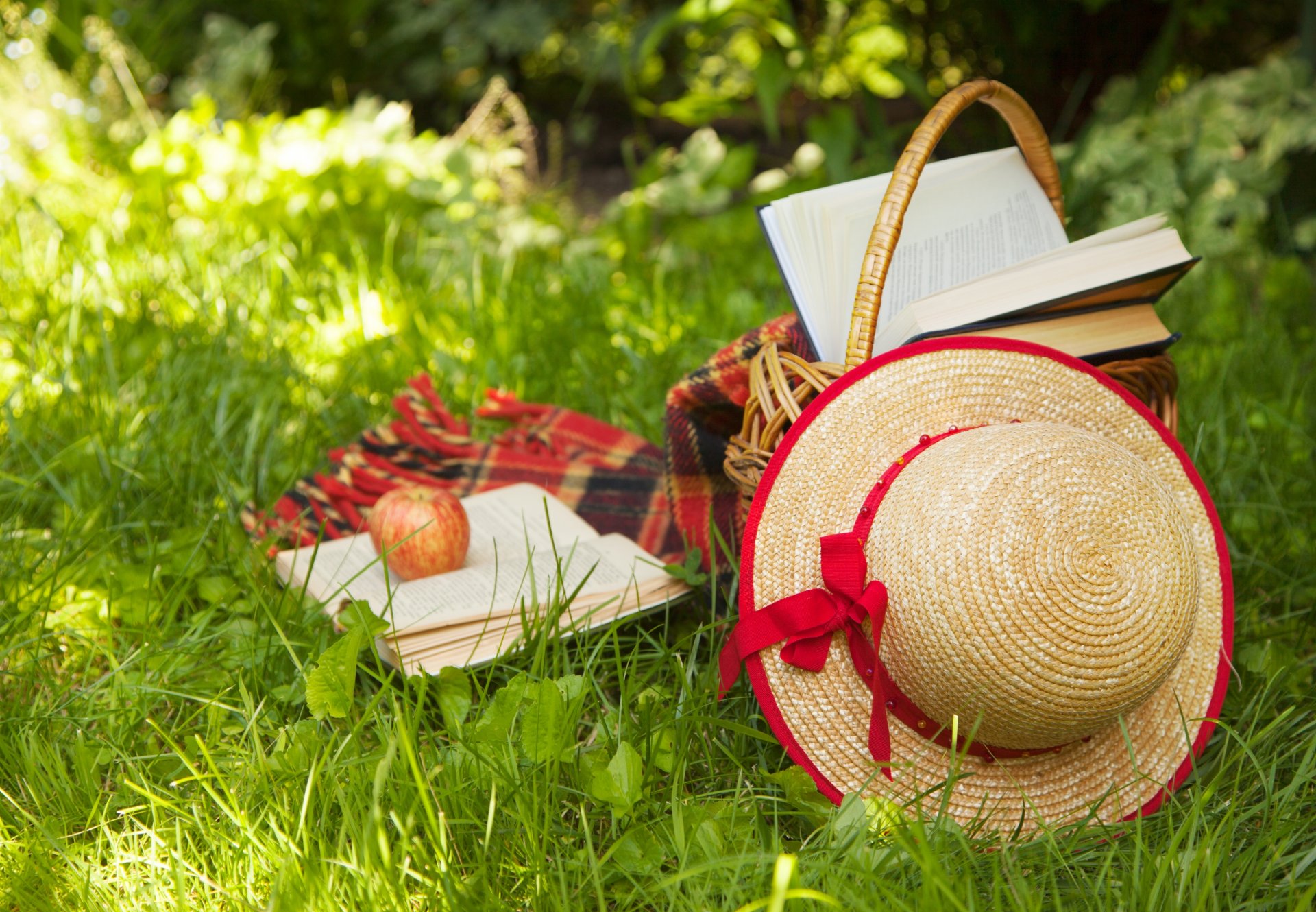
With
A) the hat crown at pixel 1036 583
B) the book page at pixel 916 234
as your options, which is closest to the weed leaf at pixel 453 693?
the hat crown at pixel 1036 583

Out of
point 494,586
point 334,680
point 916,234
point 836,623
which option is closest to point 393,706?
point 334,680

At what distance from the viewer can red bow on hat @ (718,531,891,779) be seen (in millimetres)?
1199

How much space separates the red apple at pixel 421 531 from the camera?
5.73ft

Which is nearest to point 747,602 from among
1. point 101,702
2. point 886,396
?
point 886,396

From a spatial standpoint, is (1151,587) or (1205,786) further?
(1205,786)

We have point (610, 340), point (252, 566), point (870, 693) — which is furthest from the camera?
point (610, 340)

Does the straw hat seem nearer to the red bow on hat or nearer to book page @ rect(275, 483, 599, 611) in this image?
the red bow on hat

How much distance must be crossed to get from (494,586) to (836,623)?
0.56 meters

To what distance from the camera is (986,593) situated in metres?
1.12

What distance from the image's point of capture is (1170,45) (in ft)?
11.8

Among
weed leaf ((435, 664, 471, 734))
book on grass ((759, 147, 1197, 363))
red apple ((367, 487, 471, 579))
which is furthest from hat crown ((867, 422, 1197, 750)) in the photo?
red apple ((367, 487, 471, 579))

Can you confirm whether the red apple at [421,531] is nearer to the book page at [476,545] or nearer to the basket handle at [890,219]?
the book page at [476,545]

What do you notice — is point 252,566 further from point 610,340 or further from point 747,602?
point 610,340

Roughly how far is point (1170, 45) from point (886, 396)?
2984 millimetres
